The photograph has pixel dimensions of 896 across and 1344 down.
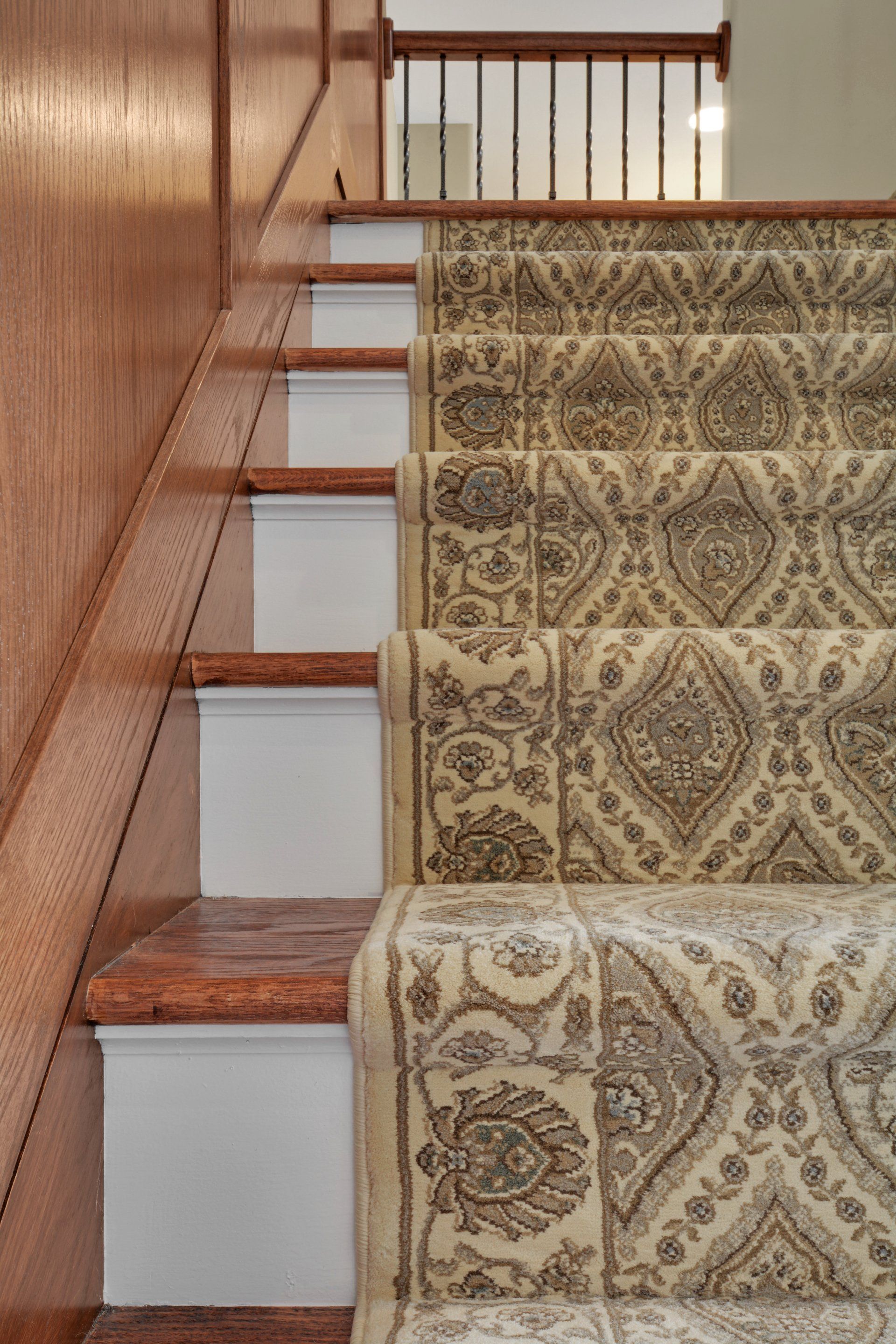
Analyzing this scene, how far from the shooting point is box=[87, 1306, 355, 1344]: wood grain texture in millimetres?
623

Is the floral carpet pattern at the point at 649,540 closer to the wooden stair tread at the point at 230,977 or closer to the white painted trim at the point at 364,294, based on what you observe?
the wooden stair tread at the point at 230,977

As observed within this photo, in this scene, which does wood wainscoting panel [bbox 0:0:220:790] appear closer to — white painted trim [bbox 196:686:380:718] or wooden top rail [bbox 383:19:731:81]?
white painted trim [bbox 196:686:380:718]

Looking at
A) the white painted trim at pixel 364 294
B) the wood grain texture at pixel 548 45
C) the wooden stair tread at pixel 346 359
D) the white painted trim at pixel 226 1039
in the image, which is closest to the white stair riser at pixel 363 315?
the white painted trim at pixel 364 294

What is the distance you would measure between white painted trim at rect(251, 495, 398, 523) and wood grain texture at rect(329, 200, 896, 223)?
91 centimetres

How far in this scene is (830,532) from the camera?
1104mm

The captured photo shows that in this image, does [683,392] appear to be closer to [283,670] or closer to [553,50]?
[283,670]

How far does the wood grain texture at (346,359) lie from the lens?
1.38 m

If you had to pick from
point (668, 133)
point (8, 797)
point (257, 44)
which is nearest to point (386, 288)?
point (257, 44)

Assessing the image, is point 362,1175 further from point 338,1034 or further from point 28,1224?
point 28,1224

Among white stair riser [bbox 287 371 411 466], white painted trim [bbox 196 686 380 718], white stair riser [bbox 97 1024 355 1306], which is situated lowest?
white stair riser [bbox 97 1024 355 1306]

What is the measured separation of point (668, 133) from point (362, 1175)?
282 inches

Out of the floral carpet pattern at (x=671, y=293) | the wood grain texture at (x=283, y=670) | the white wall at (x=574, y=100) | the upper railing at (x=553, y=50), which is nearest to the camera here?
the wood grain texture at (x=283, y=670)

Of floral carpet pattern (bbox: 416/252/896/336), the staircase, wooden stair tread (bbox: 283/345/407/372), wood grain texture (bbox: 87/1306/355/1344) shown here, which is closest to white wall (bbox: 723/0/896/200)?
floral carpet pattern (bbox: 416/252/896/336)

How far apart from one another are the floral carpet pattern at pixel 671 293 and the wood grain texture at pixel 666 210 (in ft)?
0.79
